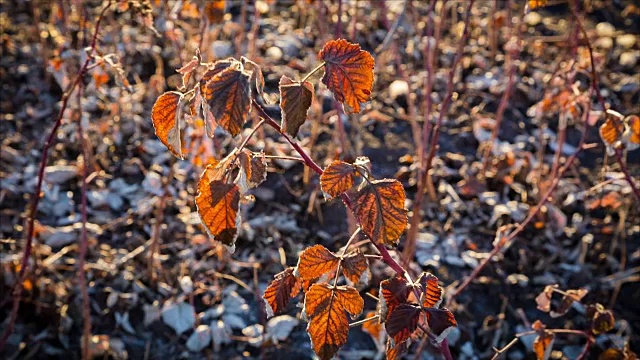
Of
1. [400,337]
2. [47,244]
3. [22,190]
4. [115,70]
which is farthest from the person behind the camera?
[22,190]

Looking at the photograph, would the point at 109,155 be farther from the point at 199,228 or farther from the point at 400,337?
the point at 400,337

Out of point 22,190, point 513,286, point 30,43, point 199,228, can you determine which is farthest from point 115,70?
point 30,43

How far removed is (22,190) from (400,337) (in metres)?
1.96

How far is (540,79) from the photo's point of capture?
353 centimetres

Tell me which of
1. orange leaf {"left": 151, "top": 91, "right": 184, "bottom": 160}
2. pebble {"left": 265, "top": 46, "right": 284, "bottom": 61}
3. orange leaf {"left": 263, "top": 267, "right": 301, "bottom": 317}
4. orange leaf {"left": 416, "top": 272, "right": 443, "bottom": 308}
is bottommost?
pebble {"left": 265, "top": 46, "right": 284, "bottom": 61}

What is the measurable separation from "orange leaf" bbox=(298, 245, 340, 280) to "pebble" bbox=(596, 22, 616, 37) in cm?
329

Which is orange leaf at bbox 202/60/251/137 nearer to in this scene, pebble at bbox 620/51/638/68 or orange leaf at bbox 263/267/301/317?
orange leaf at bbox 263/267/301/317

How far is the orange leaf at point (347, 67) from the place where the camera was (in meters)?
1.01

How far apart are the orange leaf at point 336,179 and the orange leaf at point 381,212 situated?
3cm

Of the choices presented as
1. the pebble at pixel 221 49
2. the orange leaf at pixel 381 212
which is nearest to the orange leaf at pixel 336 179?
the orange leaf at pixel 381 212

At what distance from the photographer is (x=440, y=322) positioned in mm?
1031

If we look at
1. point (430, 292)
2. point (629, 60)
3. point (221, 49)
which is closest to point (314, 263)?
point (430, 292)

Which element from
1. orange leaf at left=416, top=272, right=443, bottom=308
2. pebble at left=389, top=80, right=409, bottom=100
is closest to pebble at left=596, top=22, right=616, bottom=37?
pebble at left=389, top=80, right=409, bottom=100

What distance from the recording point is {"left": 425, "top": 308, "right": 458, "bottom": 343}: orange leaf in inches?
40.4
